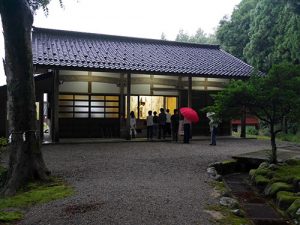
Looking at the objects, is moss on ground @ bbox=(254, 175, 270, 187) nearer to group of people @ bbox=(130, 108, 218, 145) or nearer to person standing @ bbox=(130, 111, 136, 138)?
group of people @ bbox=(130, 108, 218, 145)

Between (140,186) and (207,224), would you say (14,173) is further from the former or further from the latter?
(207,224)

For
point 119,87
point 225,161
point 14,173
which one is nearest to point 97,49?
point 119,87

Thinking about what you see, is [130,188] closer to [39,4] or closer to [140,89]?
[39,4]

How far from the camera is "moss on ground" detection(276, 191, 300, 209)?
23.3ft

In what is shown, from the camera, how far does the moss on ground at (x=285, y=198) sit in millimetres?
7095

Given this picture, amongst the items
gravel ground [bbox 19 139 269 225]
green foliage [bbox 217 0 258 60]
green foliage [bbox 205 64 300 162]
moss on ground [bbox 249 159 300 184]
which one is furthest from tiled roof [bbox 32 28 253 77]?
moss on ground [bbox 249 159 300 184]

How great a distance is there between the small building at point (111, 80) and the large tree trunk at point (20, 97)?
7.11 meters

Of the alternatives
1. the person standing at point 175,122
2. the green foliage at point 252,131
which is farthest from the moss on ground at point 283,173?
the green foliage at point 252,131

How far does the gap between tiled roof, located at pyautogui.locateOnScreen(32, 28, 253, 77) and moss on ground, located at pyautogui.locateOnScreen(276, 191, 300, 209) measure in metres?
11.0

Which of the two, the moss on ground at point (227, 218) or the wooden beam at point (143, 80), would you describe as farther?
the wooden beam at point (143, 80)

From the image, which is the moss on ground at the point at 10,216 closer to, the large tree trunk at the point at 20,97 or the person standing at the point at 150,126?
the large tree trunk at the point at 20,97

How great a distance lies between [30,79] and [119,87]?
10.7 m

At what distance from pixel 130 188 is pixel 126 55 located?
12.6 m

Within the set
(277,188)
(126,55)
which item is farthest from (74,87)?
(277,188)
